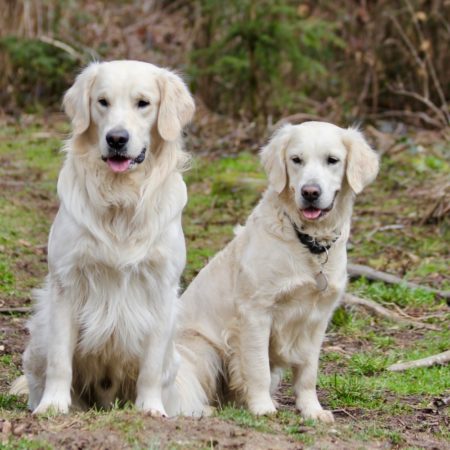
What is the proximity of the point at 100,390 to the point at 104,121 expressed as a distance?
1.36m

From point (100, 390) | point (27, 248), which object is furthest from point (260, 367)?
point (27, 248)

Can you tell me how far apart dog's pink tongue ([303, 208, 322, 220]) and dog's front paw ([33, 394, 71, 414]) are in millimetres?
1516

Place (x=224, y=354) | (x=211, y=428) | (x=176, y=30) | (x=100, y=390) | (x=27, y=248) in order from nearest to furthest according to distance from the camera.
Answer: (x=211, y=428) < (x=100, y=390) < (x=224, y=354) < (x=27, y=248) < (x=176, y=30)

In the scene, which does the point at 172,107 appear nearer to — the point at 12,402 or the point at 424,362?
the point at 12,402

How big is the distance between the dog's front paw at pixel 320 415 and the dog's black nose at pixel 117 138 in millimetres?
1708

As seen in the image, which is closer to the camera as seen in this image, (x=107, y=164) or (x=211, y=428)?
(x=211, y=428)

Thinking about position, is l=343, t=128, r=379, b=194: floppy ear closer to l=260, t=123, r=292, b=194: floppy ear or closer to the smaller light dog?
the smaller light dog

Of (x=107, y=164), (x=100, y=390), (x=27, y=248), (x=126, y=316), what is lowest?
(x=27, y=248)

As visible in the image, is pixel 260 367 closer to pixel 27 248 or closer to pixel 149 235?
pixel 149 235

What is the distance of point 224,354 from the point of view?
5.27 m

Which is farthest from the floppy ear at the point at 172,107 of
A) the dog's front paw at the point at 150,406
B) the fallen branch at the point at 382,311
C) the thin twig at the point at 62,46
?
the thin twig at the point at 62,46

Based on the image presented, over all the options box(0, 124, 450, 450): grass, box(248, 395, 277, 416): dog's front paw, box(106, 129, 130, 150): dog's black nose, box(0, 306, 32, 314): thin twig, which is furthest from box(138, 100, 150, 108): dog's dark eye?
box(0, 306, 32, 314): thin twig

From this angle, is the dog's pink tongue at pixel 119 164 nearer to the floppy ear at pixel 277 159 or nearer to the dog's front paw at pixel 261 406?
the floppy ear at pixel 277 159

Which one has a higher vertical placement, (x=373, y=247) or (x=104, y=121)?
(x=104, y=121)
